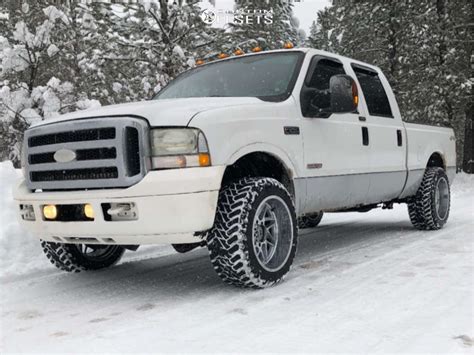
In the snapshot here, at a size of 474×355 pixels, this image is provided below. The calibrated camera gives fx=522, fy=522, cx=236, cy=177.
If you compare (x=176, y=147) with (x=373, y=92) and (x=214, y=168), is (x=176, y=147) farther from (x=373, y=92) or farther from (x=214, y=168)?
(x=373, y=92)

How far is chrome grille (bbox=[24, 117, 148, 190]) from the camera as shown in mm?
3365

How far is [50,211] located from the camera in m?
3.71

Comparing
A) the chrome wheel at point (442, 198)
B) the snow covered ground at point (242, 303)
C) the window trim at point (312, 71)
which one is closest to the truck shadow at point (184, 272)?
the snow covered ground at point (242, 303)

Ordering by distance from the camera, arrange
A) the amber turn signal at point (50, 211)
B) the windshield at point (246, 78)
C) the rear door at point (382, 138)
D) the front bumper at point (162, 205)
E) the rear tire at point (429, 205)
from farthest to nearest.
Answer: the rear tire at point (429, 205) → the rear door at point (382, 138) → the windshield at point (246, 78) → the amber turn signal at point (50, 211) → the front bumper at point (162, 205)

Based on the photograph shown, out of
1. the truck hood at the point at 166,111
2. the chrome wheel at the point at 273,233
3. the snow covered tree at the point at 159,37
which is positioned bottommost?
the chrome wheel at the point at 273,233

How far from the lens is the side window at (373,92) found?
566 cm

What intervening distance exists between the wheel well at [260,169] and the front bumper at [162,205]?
553 millimetres

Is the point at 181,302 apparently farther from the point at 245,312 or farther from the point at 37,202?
the point at 37,202

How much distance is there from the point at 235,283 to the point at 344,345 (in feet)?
4.15

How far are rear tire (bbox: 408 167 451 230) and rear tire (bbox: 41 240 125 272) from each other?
3665mm

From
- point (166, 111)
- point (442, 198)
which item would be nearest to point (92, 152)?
point (166, 111)

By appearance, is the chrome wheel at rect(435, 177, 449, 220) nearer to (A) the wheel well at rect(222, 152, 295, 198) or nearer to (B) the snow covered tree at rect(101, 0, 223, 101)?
(A) the wheel well at rect(222, 152, 295, 198)

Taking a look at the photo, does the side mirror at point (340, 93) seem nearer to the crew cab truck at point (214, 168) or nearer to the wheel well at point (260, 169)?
the crew cab truck at point (214, 168)

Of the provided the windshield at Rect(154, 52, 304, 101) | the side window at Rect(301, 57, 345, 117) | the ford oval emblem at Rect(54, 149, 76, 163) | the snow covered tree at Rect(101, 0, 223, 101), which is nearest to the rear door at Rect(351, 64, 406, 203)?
the side window at Rect(301, 57, 345, 117)
